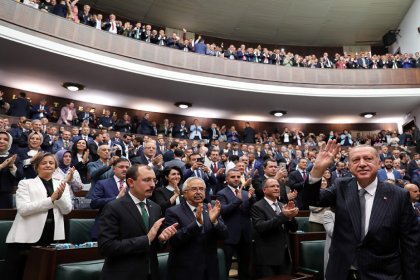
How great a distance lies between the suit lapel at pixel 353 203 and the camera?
124 cm

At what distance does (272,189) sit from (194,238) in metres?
0.80

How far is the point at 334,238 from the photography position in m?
1.32

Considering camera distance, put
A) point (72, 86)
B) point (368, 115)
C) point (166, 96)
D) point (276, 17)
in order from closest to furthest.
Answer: point (72, 86) < point (166, 96) < point (276, 17) < point (368, 115)

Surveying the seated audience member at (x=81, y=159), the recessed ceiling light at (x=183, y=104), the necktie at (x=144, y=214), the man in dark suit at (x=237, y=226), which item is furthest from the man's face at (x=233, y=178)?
the recessed ceiling light at (x=183, y=104)

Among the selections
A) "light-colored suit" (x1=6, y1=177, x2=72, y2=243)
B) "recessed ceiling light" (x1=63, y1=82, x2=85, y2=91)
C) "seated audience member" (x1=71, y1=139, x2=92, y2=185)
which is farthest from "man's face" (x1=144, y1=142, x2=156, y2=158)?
"recessed ceiling light" (x1=63, y1=82, x2=85, y2=91)

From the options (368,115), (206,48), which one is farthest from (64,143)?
(368,115)

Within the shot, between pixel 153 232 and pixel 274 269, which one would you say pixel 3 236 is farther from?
pixel 274 269

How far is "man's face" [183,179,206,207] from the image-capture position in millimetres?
1935

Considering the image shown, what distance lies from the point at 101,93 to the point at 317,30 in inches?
252

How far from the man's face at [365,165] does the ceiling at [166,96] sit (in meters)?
5.81

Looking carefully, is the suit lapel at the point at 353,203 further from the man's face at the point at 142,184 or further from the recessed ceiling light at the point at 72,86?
the recessed ceiling light at the point at 72,86

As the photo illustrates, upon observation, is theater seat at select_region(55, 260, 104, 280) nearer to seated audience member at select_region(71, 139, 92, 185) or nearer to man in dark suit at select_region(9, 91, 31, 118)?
seated audience member at select_region(71, 139, 92, 185)

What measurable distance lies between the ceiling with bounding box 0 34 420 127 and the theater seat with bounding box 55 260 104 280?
5.06 metres

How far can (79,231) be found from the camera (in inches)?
88.3
